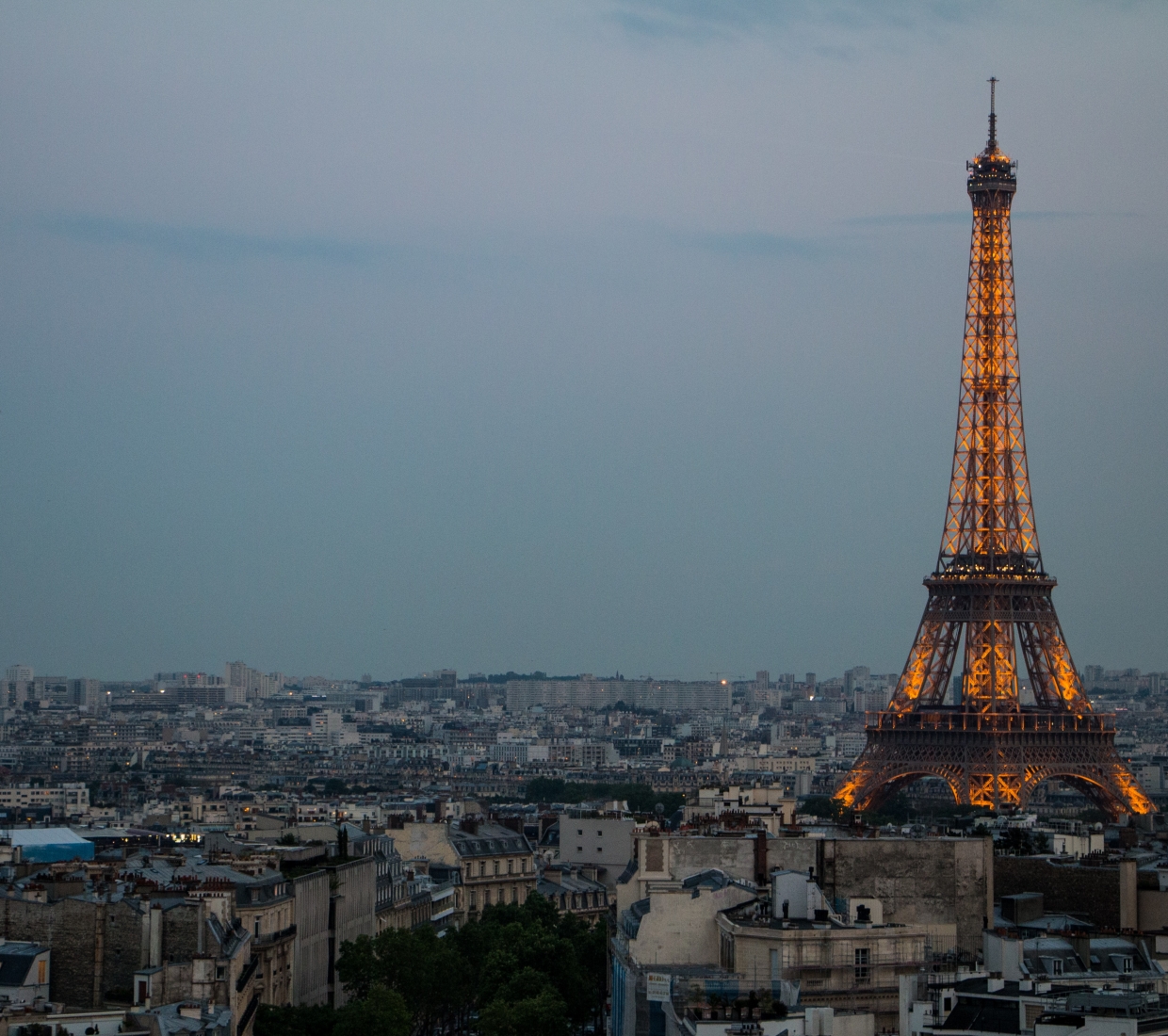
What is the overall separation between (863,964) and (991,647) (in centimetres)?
7182

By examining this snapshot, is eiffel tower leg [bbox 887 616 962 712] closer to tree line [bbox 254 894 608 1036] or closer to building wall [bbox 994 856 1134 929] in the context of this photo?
tree line [bbox 254 894 608 1036]

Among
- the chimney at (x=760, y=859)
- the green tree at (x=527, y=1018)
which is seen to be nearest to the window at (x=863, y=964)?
the chimney at (x=760, y=859)

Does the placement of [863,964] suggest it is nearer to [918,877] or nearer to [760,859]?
[918,877]

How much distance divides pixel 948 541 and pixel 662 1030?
7513 centimetres

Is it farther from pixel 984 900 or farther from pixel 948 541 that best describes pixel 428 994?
pixel 948 541

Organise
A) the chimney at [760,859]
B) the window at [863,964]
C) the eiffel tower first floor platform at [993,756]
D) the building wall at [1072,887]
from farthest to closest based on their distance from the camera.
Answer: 1. the eiffel tower first floor platform at [993,756]
2. the building wall at [1072,887]
3. the chimney at [760,859]
4. the window at [863,964]

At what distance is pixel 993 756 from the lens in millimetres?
109938

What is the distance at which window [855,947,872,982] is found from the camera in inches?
1642

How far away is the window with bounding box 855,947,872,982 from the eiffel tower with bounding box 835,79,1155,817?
216 feet

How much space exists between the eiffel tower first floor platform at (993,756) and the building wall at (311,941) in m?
50.0

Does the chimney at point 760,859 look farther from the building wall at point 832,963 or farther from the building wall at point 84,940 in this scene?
the building wall at point 84,940

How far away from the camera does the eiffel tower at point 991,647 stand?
4350 inches

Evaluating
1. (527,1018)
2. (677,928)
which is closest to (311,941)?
(527,1018)

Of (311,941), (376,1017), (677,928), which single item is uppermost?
(677,928)
